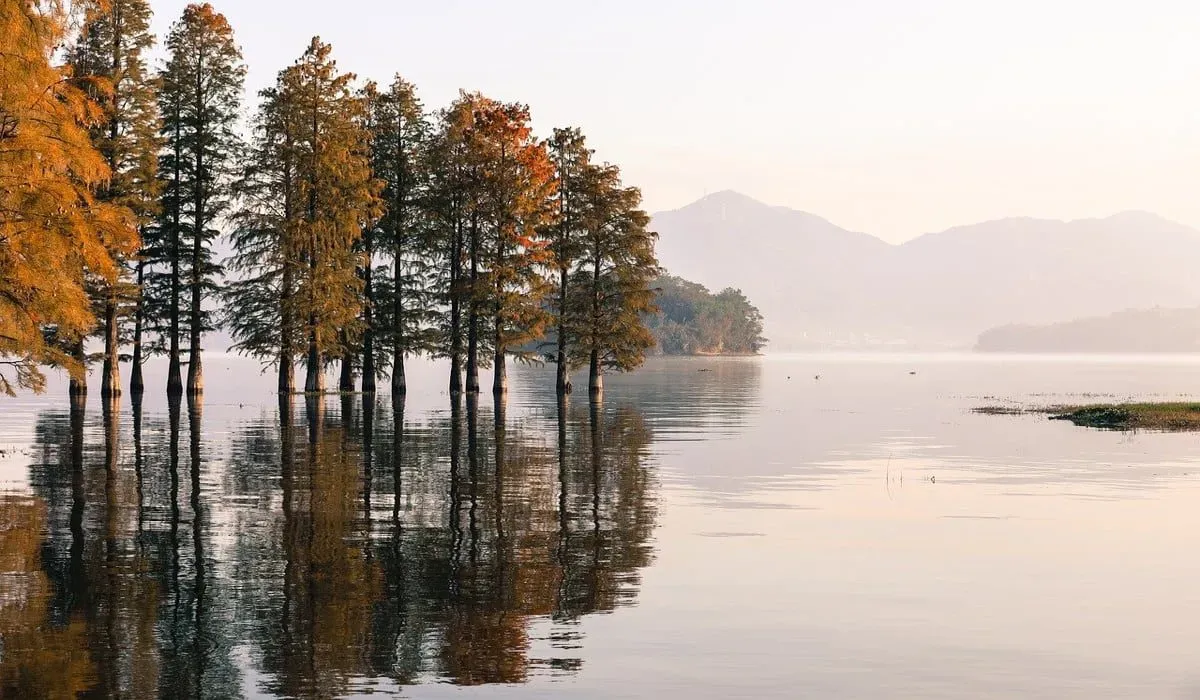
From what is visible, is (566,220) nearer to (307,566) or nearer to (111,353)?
(111,353)

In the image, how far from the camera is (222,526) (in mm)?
21797

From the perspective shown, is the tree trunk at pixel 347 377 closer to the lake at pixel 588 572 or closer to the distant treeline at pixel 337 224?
the distant treeline at pixel 337 224

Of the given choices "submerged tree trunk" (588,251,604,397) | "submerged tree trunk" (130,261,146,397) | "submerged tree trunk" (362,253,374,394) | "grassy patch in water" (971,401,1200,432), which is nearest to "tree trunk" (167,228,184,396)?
"submerged tree trunk" (130,261,146,397)

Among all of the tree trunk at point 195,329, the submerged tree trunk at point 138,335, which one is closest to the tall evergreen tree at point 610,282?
the tree trunk at point 195,329

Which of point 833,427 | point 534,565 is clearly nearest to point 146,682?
point 534,565

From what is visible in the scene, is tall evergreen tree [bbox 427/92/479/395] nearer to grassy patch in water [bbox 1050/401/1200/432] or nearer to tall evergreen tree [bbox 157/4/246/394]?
tall evergreen tree [bbox 157/4/246/394]

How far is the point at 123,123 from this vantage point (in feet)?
213

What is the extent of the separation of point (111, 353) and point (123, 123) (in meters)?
11.0

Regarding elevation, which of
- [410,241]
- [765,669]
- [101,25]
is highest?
[101,25]

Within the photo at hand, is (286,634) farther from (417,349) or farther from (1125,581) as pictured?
(417,349)

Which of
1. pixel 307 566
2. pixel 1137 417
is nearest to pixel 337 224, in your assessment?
pixel 1137 417

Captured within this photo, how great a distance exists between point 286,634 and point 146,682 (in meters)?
2.15

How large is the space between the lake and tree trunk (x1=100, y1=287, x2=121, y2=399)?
83.4 ft

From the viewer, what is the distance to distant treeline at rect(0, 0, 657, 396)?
218 ft
